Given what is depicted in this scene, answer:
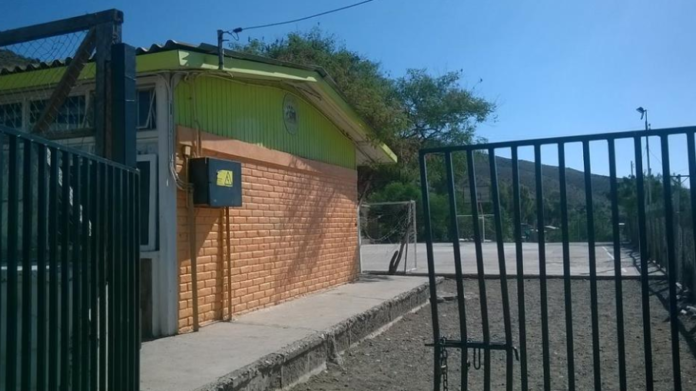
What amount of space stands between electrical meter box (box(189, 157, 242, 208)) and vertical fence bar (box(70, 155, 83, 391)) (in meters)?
4.12

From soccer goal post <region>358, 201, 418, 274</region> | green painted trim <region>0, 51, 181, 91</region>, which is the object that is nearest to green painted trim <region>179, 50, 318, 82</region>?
green painted trim <region>0, 51, 181, 91</region>

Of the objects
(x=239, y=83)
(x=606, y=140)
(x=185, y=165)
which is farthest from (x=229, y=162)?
(x=606, y=140)

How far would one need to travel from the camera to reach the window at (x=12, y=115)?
257 inches

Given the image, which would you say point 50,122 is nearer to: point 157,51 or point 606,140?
point 157,51

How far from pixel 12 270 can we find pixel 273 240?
6.90 meters

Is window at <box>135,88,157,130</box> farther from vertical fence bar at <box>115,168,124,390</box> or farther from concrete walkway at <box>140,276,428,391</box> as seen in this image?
vertical fence bar at <box>115,168,124,390</box>

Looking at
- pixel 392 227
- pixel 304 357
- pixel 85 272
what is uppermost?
pixel 392 227

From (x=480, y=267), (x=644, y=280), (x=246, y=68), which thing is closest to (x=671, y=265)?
(x=644, y=280)

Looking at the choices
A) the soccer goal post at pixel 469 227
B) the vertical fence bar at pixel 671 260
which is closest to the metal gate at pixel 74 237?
the vertical fence bar at pixel 671 260

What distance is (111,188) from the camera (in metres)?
3.71

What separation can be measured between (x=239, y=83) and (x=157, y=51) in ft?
6.48

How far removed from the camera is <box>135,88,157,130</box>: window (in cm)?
731

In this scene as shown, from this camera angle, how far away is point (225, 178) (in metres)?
7.83

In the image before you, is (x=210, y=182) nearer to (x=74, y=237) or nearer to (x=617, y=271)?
(x=74, y=237)
